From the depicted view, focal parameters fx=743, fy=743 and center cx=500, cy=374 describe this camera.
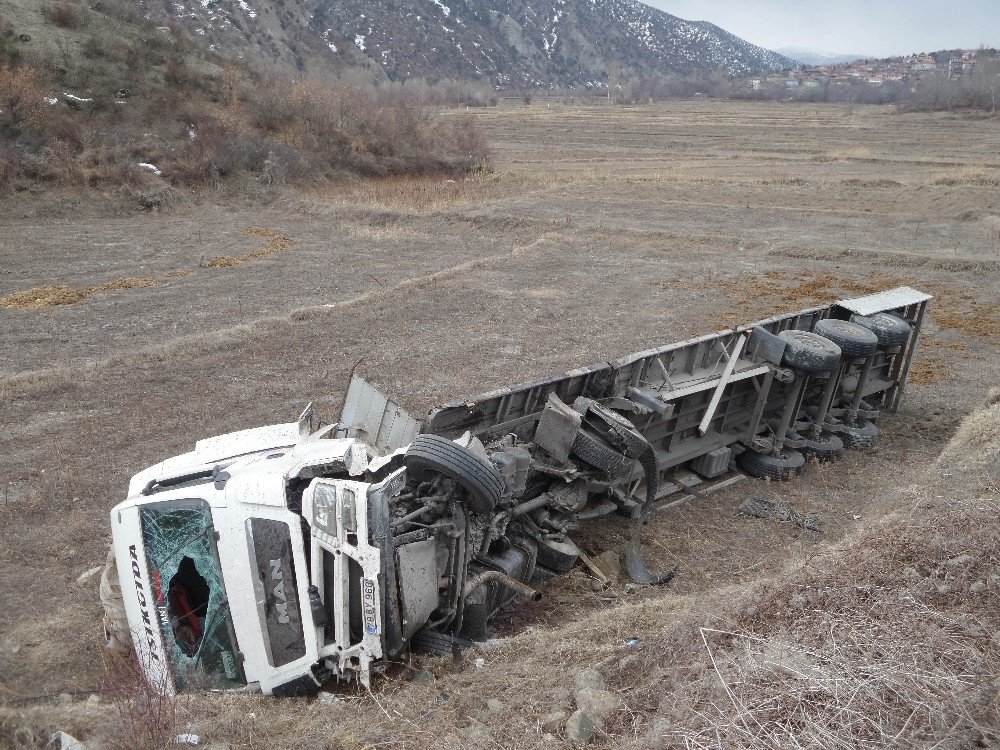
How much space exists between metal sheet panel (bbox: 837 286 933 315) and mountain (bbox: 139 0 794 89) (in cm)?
4302

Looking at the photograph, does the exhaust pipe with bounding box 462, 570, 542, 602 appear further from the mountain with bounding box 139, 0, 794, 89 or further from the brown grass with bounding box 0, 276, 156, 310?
the mountain with bounding box 139, 0, 794, 89

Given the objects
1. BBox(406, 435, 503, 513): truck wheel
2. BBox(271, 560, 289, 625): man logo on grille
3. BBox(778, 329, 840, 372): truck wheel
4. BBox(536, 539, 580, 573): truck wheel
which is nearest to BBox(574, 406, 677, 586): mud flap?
BBox(536, 539, 580, 573): truck wheel

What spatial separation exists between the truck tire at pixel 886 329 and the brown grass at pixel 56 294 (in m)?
14.3

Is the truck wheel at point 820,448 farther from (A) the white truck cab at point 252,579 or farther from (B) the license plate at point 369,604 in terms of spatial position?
(B) the license plate at point 369,604

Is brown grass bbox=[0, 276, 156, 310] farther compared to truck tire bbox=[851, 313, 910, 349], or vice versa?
brown grass bbox=[0, 276, 156, 310]

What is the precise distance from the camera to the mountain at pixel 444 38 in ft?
205

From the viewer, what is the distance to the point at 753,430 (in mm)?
8703

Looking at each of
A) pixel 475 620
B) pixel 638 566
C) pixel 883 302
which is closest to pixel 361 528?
pixel 475 620

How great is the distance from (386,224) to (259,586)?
20.0 metres

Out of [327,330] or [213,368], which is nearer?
[213,368]

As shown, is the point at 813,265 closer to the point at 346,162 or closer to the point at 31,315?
the point at 31,315

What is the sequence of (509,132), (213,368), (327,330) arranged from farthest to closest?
1. (509,132)
2. (327,330)
3. (213,368)

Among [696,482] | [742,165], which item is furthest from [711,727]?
[742,165]

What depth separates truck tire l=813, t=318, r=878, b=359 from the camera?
8.88 m
